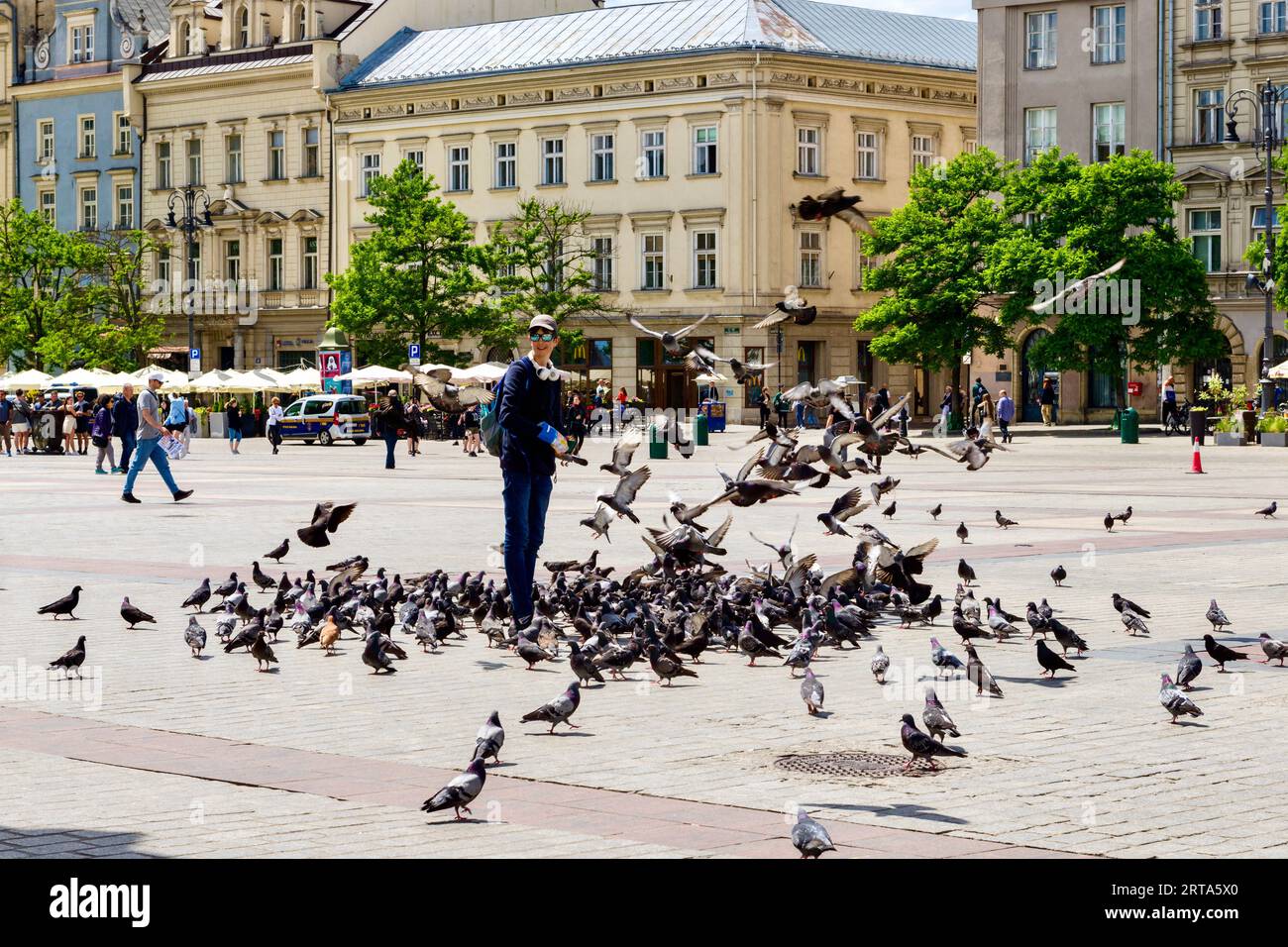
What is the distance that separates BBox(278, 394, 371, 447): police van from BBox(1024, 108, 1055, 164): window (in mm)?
23199

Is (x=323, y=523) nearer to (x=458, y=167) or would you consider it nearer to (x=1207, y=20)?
(x=1207, y=20)

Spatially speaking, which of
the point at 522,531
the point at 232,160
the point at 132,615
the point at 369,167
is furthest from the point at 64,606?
the point at 232,160

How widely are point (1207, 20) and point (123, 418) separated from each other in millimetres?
41171

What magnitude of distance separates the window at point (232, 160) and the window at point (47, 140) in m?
10.1

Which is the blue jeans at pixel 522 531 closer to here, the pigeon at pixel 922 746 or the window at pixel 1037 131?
the pigeon at pixel 922 746

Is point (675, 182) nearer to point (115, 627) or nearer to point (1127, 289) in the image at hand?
point (1127, 289)

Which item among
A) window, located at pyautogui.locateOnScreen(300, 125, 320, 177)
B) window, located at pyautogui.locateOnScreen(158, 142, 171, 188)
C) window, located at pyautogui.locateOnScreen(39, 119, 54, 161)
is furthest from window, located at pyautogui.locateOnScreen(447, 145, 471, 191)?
window, located at pyautogui.locateOnScreen(39, 119, 54, 161)

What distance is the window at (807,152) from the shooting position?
68.9 metres

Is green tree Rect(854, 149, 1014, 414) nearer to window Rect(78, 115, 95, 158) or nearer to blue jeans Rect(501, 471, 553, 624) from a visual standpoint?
window Rect(78, 115, 95, 158)

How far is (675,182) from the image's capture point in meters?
70.1

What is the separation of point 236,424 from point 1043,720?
44714mm

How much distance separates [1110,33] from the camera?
65.4m

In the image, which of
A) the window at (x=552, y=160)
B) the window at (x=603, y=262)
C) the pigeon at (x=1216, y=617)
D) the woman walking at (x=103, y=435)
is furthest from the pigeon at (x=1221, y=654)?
the window at (x=552, y=160)
